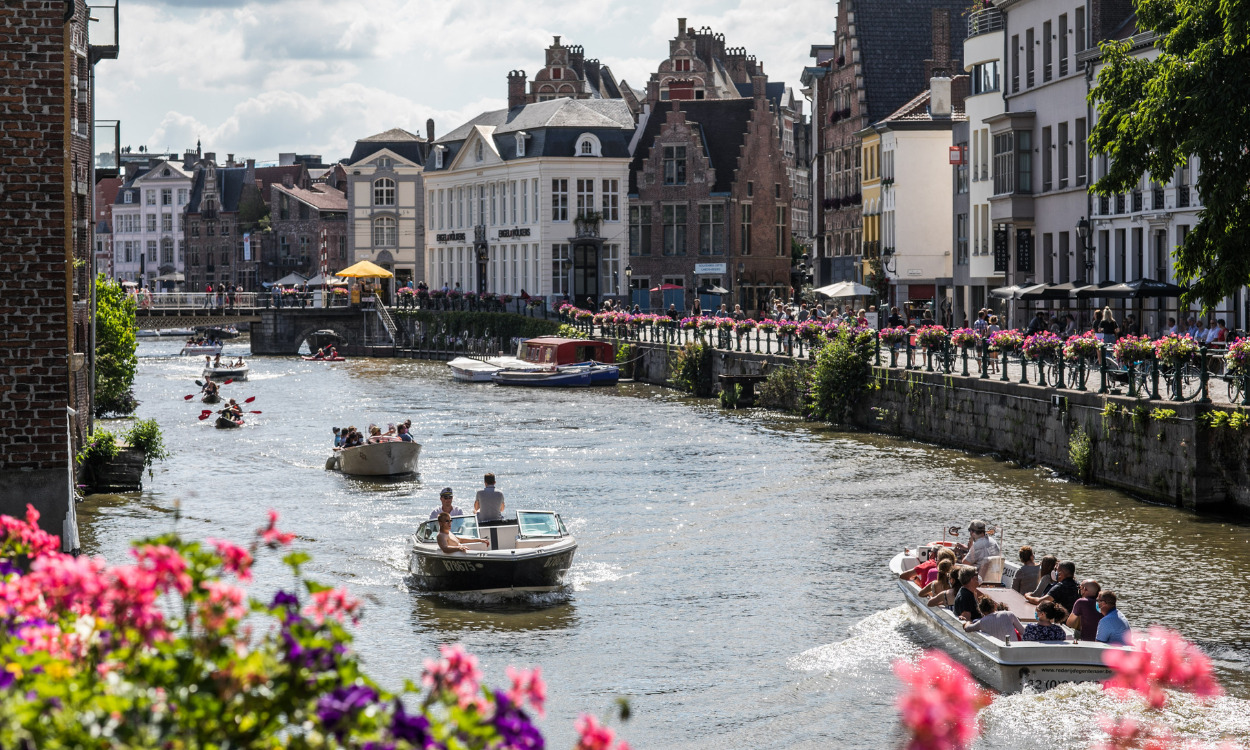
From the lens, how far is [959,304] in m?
61.3

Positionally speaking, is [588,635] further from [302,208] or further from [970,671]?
[302,208]

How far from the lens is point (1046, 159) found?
2032 inches

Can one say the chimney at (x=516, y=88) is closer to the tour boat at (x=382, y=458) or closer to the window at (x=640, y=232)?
the window at (x=640, y=232)

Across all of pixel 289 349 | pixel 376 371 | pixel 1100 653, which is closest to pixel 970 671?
pixel 1100 653

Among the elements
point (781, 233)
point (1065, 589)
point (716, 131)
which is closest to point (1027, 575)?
point (1065, 589)

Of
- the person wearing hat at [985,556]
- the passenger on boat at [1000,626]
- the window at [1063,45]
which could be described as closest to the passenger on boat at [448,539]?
the person wearing hat at [985,556]

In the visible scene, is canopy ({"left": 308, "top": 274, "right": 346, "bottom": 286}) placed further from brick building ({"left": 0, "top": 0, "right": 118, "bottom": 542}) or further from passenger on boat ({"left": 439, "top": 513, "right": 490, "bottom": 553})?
brick building ({"left": 0, "top": 0, "right": 118, "bottom": 542})

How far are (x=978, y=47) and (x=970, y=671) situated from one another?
42.4m

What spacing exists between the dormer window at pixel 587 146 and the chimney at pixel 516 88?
15264 millimetres

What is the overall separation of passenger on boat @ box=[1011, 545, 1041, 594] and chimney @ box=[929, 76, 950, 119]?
1919 inches

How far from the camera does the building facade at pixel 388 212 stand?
358 ft

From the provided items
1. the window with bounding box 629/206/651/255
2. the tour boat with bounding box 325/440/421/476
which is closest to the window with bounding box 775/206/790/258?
the window with bounding box 629/206/651/255

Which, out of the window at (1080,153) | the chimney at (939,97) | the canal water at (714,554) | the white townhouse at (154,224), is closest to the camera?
the canal water at (714,554)

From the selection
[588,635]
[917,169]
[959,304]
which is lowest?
[588,635]
